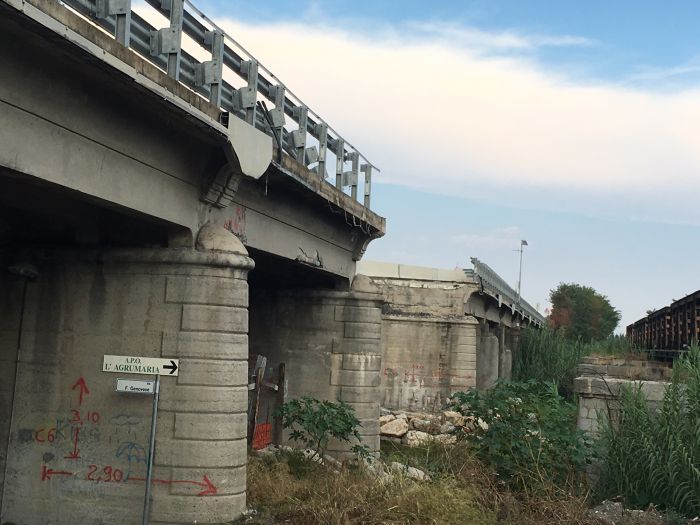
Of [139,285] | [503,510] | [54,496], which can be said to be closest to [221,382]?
[139,285]

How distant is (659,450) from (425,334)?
64.5 ft

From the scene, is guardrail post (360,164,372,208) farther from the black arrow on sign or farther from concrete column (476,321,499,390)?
concrete column (476,321,499,390)

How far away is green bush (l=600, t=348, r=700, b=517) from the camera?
11.0 meters

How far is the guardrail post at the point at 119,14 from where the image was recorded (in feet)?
27.2

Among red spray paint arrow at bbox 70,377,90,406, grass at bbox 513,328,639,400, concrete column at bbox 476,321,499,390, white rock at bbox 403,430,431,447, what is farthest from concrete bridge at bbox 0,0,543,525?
grass at bbox 513,328,639,400

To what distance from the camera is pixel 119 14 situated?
27.5 feet

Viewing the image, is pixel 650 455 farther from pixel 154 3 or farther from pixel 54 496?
pixel 154 3

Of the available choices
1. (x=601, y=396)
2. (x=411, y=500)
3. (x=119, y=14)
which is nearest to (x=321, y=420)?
(x=411, y=500)

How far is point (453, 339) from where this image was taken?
3067cm

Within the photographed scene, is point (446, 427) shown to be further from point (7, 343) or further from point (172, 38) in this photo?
point (172, 38)

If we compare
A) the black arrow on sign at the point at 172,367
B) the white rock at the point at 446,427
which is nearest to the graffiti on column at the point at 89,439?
the black arrow on sign at the point at 172,367

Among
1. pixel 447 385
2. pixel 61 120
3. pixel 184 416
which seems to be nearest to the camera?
pixel 61 120

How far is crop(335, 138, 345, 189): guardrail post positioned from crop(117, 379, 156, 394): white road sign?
301 inches

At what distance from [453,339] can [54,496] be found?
71.2 ft
